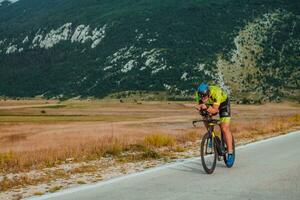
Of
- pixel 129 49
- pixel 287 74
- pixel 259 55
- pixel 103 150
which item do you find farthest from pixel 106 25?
pixel 103 150

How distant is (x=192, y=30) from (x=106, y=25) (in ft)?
127

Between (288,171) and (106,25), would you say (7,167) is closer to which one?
(288,171)

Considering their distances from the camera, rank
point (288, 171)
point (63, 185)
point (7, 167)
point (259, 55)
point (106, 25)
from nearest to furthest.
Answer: point (63, 185) < point (288, 171) < point (7, 167) < point (259, 55) < point (106, 25)

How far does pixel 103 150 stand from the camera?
15.3 meters

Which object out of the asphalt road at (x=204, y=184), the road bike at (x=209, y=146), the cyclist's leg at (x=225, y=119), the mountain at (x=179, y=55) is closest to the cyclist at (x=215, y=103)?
the cyclist's leg at (x=225, y=119)

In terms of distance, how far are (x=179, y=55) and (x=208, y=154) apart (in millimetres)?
143398

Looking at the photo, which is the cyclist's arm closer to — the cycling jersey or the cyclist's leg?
the cycling jersey

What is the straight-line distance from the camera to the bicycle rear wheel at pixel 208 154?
10523 millimetres

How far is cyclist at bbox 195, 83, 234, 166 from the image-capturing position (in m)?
10.5

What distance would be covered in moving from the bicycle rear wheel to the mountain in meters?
104

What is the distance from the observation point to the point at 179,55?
153125 millimetres

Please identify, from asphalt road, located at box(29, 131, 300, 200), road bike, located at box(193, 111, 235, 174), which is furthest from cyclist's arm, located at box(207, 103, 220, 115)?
asphalt road, located at box(29, 131, 300, 200)

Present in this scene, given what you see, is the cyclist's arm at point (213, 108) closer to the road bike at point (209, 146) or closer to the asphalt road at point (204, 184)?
the road bike at point (209, 146)

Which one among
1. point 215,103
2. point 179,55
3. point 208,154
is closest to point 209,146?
point 208,154
